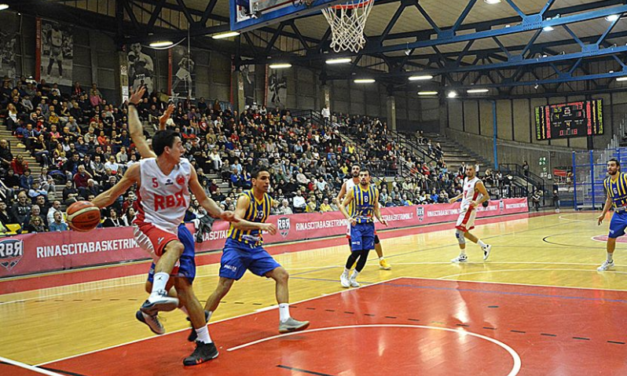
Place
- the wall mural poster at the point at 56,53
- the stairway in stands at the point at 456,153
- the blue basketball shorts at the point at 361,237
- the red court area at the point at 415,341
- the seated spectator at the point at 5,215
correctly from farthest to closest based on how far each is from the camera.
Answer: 1. the stairway in stands at the point at 456,153
2. the wall mural poster at the point at 56,53
3. the seated spectator at the point at 5,215
4. the blue basketball shorts at the point at 361,237
5. the red court area at the point at 415,341

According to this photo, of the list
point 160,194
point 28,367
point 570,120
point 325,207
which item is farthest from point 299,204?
point 570,120

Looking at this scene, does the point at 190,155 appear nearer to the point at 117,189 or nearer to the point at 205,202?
the point at 205,202

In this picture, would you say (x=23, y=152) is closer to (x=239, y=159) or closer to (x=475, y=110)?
(x=239, y=159)

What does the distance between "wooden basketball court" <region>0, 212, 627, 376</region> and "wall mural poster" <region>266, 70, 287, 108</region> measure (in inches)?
765

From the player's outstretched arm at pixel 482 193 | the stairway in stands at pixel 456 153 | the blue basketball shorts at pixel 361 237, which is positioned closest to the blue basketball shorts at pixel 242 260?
the blue basketball shorts at pixel 361 237

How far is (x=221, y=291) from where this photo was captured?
6332 mm

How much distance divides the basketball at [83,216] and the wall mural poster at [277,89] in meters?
26.1

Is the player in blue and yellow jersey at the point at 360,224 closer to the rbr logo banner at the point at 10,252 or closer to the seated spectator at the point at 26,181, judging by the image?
the rbr logo banner at the point at 10,252

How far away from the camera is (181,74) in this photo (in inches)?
1036

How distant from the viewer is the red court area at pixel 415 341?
5.04 metres

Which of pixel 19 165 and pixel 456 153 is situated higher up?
pixel 456 153

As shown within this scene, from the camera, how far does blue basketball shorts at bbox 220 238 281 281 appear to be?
6.40 meters

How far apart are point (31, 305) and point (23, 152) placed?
9128mm

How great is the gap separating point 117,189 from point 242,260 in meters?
1.87
